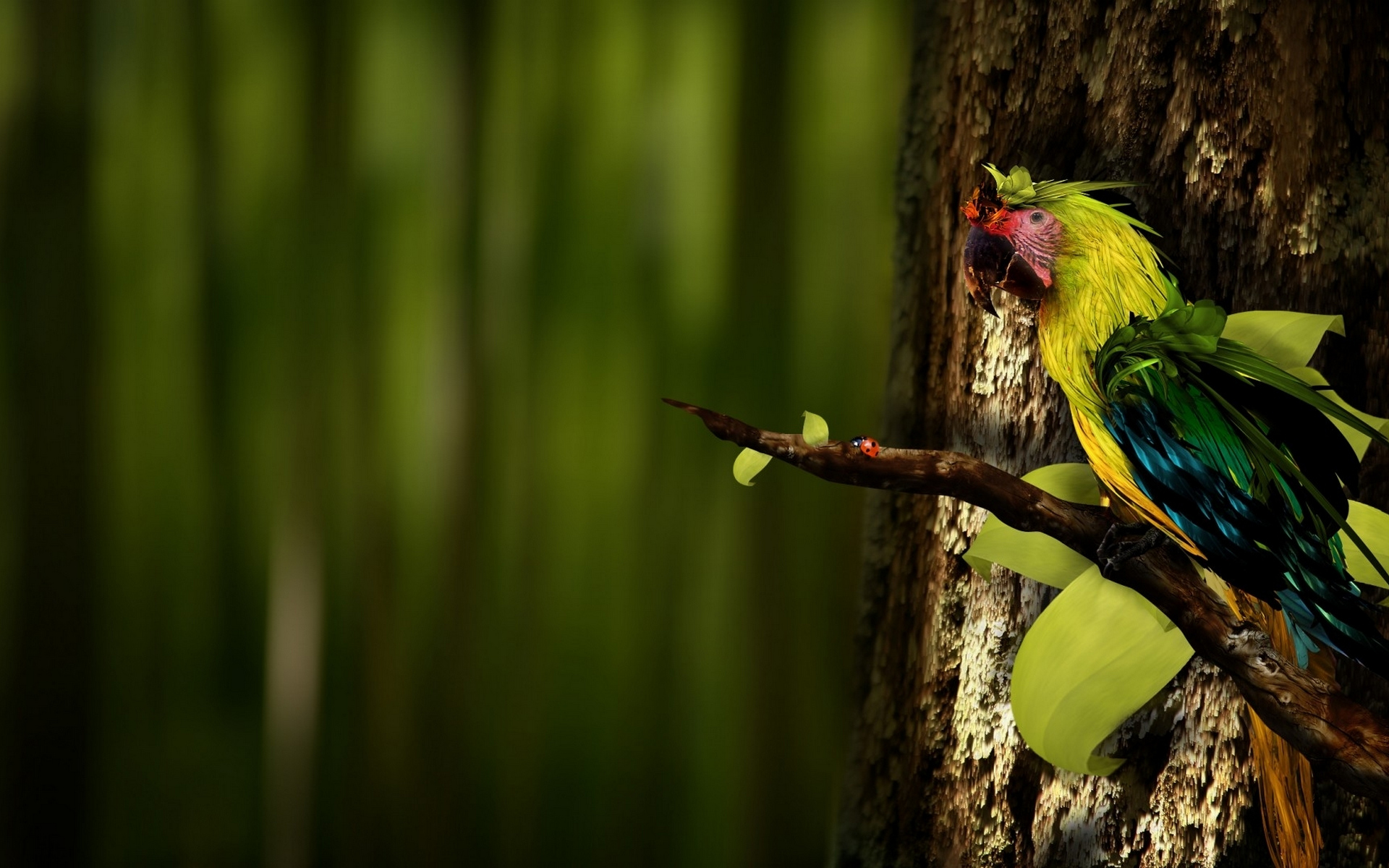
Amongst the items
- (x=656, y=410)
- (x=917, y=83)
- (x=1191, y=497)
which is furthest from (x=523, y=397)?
(x=1191, y=497)

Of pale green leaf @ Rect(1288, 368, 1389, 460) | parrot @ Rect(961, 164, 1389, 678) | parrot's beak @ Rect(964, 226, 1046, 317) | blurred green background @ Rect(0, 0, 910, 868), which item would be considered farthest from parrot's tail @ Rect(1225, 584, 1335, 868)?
blurred green background @ Rect(0, 0, 910, 868)

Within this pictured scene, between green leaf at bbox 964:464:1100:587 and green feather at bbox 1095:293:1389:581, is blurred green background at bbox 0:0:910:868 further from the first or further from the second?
green feather at bbox 1095:293:1389:581

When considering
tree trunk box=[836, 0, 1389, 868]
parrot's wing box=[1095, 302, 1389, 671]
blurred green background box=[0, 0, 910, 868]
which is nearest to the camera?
parrot's wing box=[1095, 302, 1389, 671]

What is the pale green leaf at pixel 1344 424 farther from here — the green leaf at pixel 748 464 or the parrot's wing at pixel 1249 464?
the green leaf at pixel 748 464

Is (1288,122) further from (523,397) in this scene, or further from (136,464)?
(136,464)

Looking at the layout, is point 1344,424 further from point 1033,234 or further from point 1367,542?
point 1033,234

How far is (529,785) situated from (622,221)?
1.82 feet

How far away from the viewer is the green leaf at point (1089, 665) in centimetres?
63

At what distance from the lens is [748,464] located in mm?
675

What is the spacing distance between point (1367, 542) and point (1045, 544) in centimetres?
20

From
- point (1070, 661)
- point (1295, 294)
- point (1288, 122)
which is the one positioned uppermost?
point (1288, 122)

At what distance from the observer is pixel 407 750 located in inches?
35.8

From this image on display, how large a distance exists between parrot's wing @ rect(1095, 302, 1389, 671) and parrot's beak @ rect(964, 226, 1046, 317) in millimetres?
90

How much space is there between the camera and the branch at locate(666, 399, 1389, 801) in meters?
0.58
